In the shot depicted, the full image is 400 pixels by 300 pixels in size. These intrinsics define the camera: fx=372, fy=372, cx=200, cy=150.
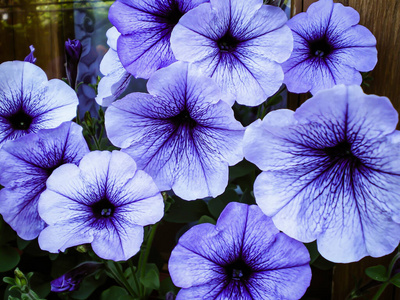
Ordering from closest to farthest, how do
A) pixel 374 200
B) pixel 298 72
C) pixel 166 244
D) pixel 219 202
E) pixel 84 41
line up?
pixel 374 200
pixel 298 72
pixel 219 202
pixel 166 244
pixel 84 41

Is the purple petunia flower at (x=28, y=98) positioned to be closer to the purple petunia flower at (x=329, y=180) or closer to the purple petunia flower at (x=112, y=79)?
the purple petunia flower at (x=112, y=79)

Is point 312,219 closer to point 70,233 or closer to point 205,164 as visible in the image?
point 205,164

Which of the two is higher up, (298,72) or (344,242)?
(298,72)

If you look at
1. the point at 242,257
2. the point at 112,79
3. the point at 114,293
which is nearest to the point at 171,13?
the point at 112,79

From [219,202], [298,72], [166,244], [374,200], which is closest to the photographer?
[374,200]

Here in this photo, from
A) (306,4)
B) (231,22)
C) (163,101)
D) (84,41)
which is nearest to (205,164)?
(163,101)

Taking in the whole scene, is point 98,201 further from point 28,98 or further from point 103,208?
point 28,98

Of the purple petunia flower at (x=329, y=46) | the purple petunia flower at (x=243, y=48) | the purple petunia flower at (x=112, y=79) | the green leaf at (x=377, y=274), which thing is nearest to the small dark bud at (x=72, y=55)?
the purple petunia flower at (x=112, y=79)
